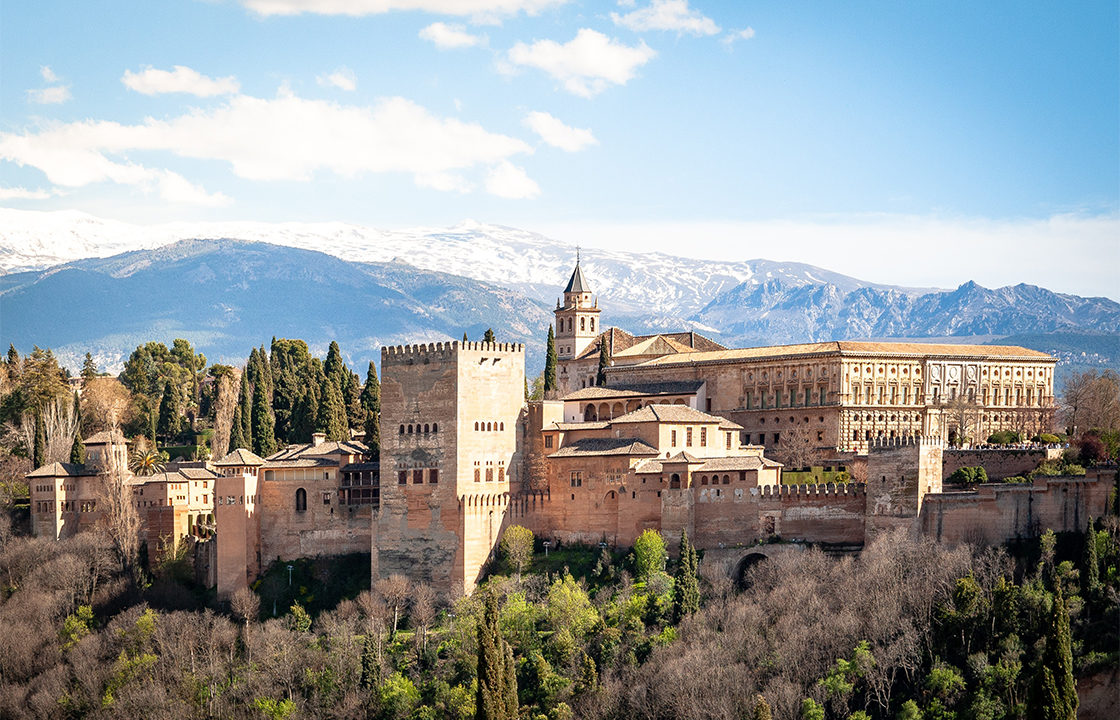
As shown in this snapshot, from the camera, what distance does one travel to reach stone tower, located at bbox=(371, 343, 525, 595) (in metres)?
68.9

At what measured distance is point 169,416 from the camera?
335 ft

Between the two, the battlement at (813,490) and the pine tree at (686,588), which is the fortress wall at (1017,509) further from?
the pine tree at (686,588)

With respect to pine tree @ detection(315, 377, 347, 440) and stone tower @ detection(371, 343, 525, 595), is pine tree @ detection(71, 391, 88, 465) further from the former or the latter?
stone tower @ detection(371, 343, 525, 595)

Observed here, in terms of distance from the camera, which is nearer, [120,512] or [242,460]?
[242,460]

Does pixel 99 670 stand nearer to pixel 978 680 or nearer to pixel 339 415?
pixel 339 415

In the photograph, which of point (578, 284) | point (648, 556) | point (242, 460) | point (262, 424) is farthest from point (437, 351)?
point (578, 284)

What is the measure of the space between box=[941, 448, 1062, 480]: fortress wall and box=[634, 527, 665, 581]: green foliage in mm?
14586

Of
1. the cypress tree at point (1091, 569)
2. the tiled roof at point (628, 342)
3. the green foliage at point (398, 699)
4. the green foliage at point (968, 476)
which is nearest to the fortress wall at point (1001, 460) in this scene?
the green foliage at point (968, 476)

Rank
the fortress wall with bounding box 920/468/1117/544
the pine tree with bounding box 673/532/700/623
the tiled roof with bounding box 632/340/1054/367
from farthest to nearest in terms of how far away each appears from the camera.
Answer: the tiled roof with bounding box 632/340/1054/367 → the pine tree with bounding box 673/532/700/623 → the fortress wall with bounding box 920/468/1117/544

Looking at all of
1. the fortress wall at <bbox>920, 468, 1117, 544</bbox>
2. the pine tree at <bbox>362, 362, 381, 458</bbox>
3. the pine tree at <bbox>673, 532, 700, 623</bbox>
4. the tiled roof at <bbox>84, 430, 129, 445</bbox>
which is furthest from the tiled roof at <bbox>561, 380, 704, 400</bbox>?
the fortress wall at <bbox>920, 468, 1117, 544</bbox>

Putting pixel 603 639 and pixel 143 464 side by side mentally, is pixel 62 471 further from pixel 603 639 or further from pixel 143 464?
pixel 603 639

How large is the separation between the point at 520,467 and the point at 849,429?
76.2 ft

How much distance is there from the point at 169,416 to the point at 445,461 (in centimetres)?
3849

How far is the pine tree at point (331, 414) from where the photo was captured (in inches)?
3533
